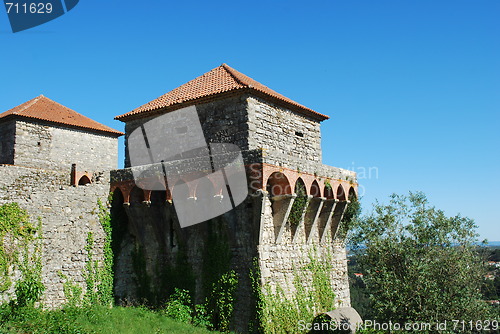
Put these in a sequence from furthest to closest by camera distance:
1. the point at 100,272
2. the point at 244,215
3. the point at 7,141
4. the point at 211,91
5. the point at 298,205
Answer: the point at 7,141
the point at 211,91
the point at 100,272
the point at 298,205
the point at 244,215

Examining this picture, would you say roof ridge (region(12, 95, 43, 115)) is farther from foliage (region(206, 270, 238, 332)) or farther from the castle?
foliage (region(206, 270, 238, 332))

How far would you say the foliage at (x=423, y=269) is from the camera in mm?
12812

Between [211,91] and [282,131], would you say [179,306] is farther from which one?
[211,91]

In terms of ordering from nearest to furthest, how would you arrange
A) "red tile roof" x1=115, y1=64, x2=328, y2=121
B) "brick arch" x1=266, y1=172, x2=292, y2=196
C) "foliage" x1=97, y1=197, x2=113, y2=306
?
1. "brick arch" x1=266, y1=172, x2=292, y2=196
2. "foliage" x1=97, y1=197, x2=113, y2=306
3. "red tile roof" x1=115, y1=64, x2=328, y2=121

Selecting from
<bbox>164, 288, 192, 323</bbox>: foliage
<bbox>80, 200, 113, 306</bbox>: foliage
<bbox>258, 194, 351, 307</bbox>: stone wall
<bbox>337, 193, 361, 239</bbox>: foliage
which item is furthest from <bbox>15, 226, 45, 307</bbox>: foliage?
Result: <bbox>337, 193, 361, 239</bbox>: foliage

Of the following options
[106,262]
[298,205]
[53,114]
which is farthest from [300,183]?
[53,114]

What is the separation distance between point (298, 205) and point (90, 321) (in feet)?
22.3

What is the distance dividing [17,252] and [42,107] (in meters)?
13.2

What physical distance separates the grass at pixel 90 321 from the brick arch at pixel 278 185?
175 inches

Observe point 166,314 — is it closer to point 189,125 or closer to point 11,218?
point 11,218

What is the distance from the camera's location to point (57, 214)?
1364 cm

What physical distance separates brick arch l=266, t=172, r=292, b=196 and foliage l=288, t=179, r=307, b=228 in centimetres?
66

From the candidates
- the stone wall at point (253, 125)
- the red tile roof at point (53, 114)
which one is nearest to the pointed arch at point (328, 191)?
the stone wall at point (253, 125)

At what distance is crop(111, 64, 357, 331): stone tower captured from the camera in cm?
1311
